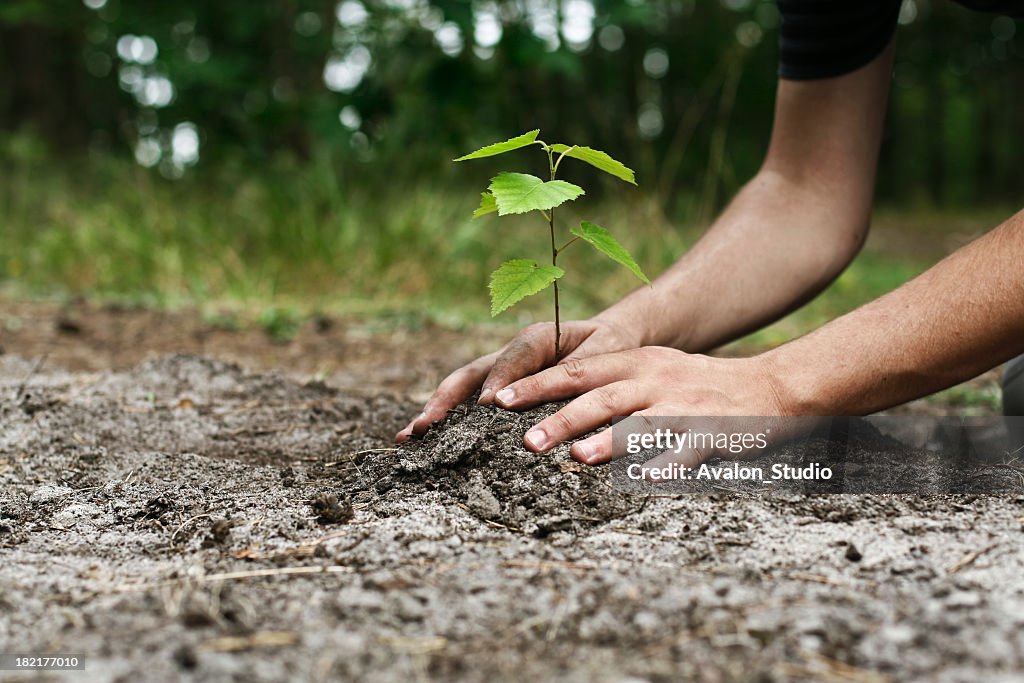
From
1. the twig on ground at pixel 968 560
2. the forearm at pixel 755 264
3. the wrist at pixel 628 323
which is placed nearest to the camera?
the twig on ground at pixel 968 560

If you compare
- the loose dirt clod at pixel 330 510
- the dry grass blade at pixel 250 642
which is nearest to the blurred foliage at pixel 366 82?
the loose dirt clod at pixel 330 510

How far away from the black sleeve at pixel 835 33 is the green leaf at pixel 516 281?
109 centimetres

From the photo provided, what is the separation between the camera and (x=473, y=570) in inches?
48.8

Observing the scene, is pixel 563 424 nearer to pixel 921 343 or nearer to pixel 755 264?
pixel 921 343

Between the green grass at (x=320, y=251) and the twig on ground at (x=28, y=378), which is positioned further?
the green grass at (x=320, y=251)

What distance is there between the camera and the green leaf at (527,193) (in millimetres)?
1380

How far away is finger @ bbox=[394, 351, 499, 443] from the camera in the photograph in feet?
5.79

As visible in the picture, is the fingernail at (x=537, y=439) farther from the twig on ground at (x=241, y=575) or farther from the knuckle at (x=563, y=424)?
the twig on ground at (x=241, y=575)

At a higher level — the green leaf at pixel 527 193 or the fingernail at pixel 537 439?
the green leaf at pixel 527 193

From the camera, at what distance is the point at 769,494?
1.50 meters

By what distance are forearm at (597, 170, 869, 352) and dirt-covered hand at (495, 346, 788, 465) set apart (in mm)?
331

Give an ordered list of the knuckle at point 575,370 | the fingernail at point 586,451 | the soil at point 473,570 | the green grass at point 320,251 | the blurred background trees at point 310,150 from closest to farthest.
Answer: the soil at point 473,570, the fingernail at point 586,451, the knuckle at point 575,370, the green grass at point 320,251, the blurred background trees at point 310,150

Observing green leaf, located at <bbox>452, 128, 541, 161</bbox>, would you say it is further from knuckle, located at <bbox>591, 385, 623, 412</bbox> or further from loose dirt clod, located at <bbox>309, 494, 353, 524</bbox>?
loose dirt clod, located at <bbox>309, 494, 353, 524</bbox>

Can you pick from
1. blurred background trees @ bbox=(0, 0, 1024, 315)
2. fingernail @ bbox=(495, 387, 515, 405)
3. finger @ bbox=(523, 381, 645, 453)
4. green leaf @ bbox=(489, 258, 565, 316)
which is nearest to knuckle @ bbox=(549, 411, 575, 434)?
finger @ bbox=(523, 381, 645, 453)
